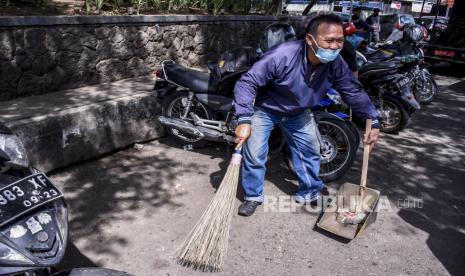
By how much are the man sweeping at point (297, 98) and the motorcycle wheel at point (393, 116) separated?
2.50 meters

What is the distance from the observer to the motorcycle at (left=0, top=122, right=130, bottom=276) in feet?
4.53

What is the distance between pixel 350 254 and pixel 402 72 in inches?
149

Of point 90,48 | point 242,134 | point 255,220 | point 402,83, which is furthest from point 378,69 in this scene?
point 90,48

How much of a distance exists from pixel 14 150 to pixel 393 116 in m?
5.12

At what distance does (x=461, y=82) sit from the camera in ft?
32.8

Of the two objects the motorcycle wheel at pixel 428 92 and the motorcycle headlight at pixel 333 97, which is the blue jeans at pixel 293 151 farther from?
the motorcycle wheel at pixel 428 92

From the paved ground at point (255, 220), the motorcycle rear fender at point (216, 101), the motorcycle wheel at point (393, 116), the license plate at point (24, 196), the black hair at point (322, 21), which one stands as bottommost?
the paved ground at point (255, 220)

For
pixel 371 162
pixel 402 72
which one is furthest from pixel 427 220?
pixel 402 72

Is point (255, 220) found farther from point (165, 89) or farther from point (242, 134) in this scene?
point (165, 89)

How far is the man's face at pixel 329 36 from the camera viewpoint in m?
2.94

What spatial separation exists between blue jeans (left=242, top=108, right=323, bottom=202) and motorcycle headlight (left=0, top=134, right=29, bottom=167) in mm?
1930

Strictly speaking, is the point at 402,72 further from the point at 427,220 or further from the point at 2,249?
the point at 2,249

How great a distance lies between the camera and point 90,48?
17.2 feet

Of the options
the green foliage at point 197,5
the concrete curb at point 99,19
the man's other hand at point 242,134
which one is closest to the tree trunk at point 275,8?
the green foliage at point 197,5
